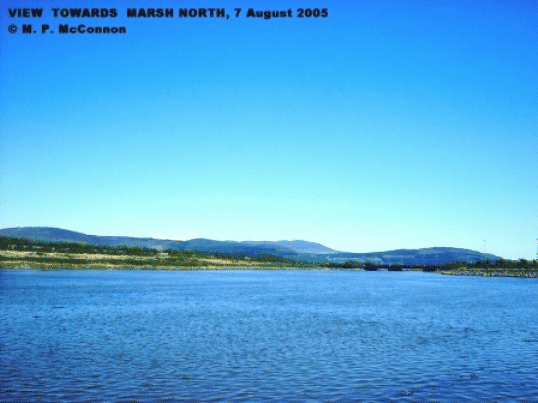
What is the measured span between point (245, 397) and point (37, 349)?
15.4m

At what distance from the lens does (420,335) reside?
38.8m

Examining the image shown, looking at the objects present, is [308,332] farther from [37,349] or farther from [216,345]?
[37,349]

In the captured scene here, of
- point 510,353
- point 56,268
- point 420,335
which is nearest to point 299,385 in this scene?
point 510,353

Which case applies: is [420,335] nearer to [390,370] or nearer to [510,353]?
[510,353]

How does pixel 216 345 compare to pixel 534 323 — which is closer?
pixel 216 345

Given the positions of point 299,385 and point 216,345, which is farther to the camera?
point 216,345

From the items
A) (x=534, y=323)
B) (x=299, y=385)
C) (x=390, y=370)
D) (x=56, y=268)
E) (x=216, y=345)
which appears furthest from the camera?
(x=56, y=268)

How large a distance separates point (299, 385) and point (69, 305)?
41165 mm

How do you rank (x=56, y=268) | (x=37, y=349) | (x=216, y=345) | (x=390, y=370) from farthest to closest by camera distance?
(x=56, y=268)
(x=216, y=345)
(x=37, y=349)
(x=390, y=370)

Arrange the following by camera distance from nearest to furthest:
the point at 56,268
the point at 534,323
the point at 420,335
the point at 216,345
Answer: the point at 216,345, the point at 420,335, the point at 534,323, the point at 56,268

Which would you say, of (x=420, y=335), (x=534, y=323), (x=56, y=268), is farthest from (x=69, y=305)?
(x=56, y=268)

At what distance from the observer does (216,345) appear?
3306cm

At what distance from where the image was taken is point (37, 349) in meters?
29.6

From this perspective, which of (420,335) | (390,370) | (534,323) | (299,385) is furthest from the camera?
(534,323)
